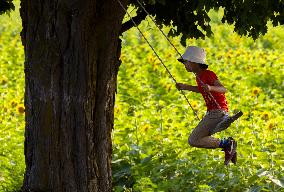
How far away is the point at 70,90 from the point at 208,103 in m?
1.30

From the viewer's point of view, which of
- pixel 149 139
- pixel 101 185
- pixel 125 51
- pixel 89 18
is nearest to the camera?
pixel 89 18

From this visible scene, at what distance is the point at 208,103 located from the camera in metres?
6.64

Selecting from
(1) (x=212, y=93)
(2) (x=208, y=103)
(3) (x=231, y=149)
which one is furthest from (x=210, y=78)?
(3) (x=231, y=149)

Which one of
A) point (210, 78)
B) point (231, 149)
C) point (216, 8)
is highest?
point (216, 8)

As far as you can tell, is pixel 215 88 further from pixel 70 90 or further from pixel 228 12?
pixel 228 12

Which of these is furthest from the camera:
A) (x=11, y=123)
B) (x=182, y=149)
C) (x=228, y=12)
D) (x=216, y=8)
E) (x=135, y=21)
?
(x=11, y=123)

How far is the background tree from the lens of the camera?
6.34m

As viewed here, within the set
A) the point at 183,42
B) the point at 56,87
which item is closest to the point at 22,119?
the point at 183,42

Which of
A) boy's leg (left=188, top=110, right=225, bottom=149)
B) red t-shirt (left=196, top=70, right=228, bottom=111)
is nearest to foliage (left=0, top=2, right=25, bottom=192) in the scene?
boy's leg (left=188, top=110, right=225, bottom=149)

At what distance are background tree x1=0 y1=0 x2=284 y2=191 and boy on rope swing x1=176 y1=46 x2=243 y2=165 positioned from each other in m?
0.73

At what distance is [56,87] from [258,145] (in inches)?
109

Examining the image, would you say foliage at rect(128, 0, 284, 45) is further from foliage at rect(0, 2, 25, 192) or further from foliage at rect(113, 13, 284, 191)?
foliage at rect(0, 2, 25, 192)

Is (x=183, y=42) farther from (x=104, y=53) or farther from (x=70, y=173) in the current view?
(x=70, y=173)

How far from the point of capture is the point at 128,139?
891cm
